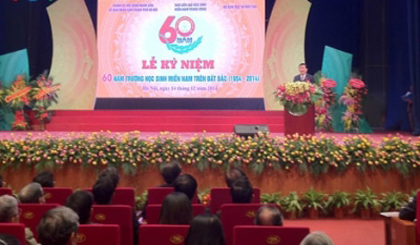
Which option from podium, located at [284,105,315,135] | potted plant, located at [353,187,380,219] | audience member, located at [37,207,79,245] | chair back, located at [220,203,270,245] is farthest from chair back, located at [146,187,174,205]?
podium, located at [284,105,315,135]

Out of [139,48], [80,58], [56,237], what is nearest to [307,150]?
[56,237]

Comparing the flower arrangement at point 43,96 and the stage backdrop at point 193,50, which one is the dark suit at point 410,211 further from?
the flower arrangement at point 43,96

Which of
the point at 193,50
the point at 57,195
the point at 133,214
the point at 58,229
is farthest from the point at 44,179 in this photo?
the point at 193,50

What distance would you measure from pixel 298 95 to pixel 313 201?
4.65 feet

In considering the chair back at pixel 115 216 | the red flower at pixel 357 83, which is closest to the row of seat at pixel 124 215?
the chair back at pixel 115 216

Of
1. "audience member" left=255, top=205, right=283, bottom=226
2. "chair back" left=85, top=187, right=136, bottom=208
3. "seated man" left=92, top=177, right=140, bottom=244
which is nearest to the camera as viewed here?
"audience member" left=255, top=205, right=283, bottom=226

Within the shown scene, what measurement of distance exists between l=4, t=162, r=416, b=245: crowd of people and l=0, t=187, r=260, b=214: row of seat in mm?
190

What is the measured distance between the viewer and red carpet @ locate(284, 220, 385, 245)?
5.14 meters

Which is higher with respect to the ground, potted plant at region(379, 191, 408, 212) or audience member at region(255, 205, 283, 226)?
audience member at region(255, 205, 283, 226)

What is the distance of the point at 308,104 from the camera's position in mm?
6953

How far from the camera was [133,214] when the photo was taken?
3.62 metres

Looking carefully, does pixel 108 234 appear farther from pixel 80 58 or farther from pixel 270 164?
pixel 80 58

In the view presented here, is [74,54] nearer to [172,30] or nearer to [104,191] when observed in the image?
[172,30]

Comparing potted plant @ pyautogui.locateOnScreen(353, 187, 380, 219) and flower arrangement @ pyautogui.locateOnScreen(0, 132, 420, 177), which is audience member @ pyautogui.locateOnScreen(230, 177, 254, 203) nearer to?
flower arrangement @ pyautogui.locateOnScreen(0, 132, 420, 177)
